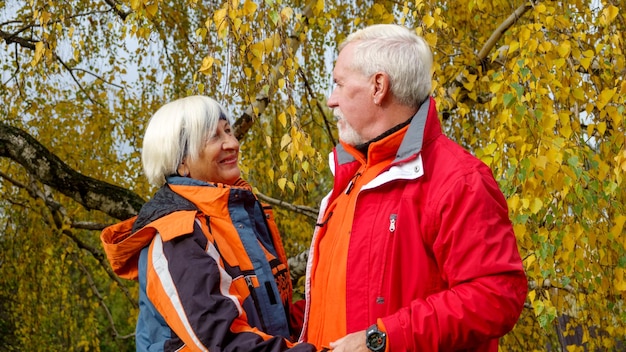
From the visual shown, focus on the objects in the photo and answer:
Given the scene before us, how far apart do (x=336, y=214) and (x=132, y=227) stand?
0.43 meters

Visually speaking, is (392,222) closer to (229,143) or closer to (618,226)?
(229,143)

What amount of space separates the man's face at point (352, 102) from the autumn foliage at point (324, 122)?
908 millimetres

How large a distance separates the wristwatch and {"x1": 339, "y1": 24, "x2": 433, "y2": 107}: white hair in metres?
0.45

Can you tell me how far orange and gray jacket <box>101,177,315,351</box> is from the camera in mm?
1631

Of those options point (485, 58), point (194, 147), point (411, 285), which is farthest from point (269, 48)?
point (485, 58)

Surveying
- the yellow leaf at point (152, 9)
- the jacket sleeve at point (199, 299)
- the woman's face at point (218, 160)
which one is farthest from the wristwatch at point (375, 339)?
the yellow leaf at point (152, 9)

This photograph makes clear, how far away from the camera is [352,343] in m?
1.52

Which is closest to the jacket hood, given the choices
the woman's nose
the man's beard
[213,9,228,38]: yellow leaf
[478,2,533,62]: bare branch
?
the woman's nose

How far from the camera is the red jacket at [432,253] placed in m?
1.48

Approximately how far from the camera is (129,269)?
1856 millimetres

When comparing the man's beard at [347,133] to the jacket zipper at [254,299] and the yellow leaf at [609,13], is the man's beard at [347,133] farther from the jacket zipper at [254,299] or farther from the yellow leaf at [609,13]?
the yellow leaf at [609,13]

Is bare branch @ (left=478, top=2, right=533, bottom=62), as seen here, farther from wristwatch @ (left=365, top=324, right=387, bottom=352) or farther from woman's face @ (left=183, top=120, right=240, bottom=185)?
wristwatch @ (left=365, top=324, right=387, bottom=352)

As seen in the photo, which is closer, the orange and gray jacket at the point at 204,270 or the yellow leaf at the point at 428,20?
the orange and gray jacket at the point at 204,270

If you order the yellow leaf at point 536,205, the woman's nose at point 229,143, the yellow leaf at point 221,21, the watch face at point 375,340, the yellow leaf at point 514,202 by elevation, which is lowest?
the yellow leaf at point 536,205
